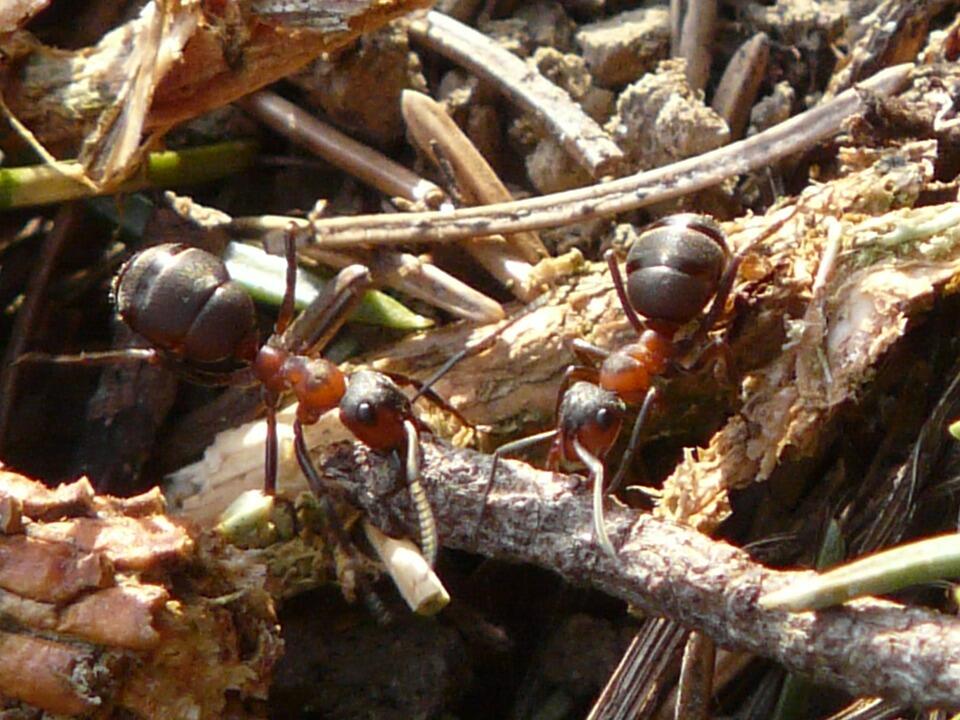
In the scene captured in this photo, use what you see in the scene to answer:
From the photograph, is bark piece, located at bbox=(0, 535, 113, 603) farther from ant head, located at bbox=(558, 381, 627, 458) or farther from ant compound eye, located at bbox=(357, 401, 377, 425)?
ant head, located at bbox=(558, 381, 627, 458)

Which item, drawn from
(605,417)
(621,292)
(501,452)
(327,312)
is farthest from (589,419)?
(327,312)

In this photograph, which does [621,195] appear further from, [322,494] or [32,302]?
[32,302]

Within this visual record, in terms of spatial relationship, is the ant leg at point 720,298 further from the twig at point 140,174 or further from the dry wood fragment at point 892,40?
the twig at point 140,174

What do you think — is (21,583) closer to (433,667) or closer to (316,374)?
(433,667)

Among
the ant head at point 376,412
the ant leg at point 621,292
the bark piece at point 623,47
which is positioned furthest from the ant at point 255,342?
the bark piece at point 623,47

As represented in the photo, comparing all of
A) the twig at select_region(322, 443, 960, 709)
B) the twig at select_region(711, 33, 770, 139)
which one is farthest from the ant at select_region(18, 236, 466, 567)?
the twig at select_region(711, 33, 770, 139)
